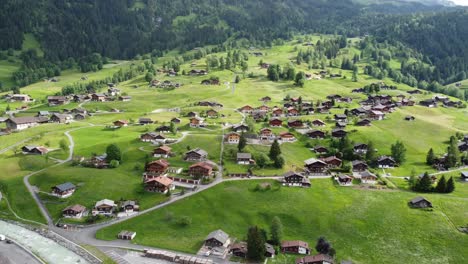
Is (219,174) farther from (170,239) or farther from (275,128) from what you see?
(275,128)

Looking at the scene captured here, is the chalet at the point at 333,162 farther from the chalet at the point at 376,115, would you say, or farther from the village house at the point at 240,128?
the chalet at the point at 376,115

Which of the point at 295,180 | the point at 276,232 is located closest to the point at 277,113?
the point at 295,180

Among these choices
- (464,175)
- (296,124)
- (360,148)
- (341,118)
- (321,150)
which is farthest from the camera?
(341,118)

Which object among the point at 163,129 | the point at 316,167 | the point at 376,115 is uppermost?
the point at 376,115

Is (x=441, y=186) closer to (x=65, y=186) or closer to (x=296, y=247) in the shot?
(x=296, y=247)

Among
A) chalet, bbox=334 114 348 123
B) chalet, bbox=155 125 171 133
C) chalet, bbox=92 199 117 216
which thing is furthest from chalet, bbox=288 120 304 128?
chalet, bbox=92 199 117 216

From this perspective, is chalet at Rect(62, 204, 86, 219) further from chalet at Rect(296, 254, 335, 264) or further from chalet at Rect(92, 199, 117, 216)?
chalet at Rect(296, 254, 335, 264)

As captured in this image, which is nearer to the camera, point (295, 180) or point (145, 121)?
point (295, 180)
